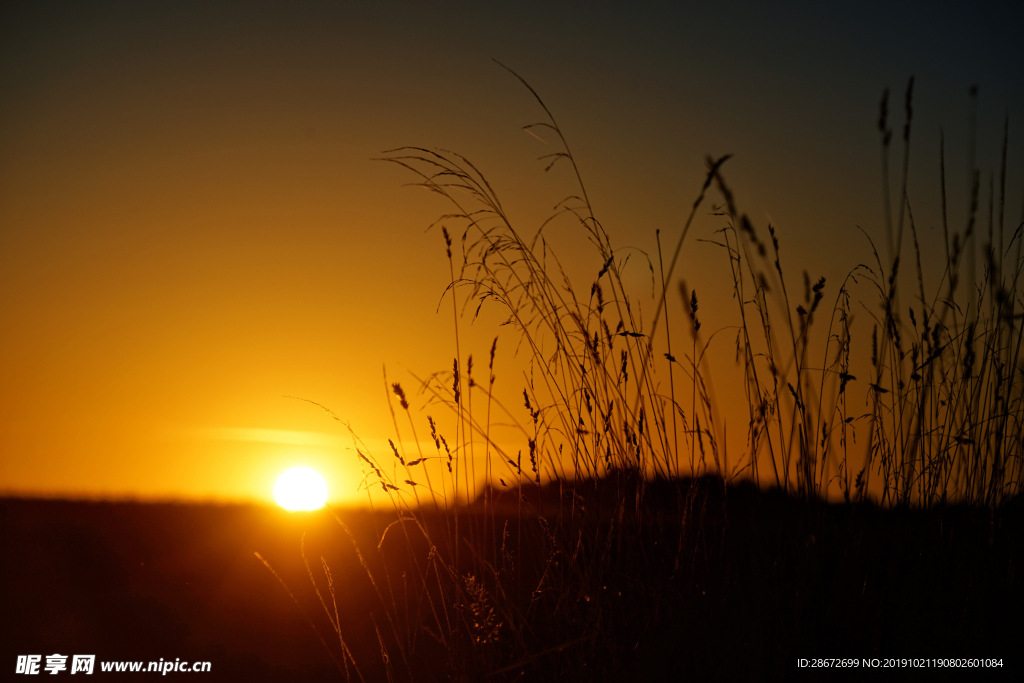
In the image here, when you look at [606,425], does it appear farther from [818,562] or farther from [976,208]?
[976,208]

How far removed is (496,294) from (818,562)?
37.4 inches

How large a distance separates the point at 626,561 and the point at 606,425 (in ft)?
1.06

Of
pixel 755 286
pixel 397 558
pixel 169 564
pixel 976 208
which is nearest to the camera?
pixel 976 208


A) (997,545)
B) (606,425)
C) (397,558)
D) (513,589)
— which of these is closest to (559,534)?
(513,589)

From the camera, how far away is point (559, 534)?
5.51ft

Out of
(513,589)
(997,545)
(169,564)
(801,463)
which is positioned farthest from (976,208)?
(169,564)

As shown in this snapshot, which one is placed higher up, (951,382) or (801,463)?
(951,382)

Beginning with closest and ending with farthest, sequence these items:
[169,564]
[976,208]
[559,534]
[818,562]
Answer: [818,562] → [976,208] → [559,534] → [169,564]

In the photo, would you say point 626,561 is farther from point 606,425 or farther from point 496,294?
point 496,294

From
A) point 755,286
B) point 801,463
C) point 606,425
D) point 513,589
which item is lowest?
point 513,589

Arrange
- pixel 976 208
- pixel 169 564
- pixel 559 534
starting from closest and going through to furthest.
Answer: pixel 976 208
pixel 559 534
pixel 169 564

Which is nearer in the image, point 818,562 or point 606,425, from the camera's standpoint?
point 818,562

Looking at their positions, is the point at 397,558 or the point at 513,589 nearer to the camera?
the point at 513,589

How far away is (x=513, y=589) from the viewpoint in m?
1.69
